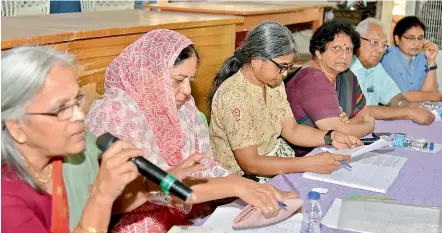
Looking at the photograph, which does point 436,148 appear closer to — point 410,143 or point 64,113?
point 410,143

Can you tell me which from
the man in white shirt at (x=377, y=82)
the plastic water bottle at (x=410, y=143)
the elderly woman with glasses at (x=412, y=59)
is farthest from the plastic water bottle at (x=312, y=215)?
the elderly woman with glasses at (x=412, y=59)

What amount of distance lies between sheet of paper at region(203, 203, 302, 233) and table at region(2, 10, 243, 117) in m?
0.97

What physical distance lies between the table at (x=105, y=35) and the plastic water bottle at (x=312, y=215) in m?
1.11

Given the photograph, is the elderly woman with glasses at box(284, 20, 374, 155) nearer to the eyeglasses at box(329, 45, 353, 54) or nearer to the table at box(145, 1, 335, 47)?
the eyeglasses at box(329, 45, 353, 54)

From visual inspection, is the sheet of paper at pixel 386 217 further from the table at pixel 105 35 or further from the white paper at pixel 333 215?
the table at pixel 105 35

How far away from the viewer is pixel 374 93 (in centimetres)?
351

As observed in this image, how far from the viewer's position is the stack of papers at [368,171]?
6.35ft

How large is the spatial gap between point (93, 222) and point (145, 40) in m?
0.78

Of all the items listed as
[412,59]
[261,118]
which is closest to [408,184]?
[261,118]

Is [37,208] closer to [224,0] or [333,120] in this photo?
A: [333,120]

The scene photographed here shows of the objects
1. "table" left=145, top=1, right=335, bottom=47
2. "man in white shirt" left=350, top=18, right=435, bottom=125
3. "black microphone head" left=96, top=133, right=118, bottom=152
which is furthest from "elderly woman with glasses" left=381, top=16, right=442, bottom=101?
"black microphone head" left=96, top=133, right=118, bottom=152

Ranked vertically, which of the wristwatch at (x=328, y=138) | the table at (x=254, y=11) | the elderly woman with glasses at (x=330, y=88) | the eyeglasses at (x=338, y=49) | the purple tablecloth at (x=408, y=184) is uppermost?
the table at (x=254, y=11)

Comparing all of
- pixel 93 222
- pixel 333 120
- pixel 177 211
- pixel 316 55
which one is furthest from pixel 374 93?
pixel 93 222

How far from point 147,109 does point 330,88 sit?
3.60 feet
